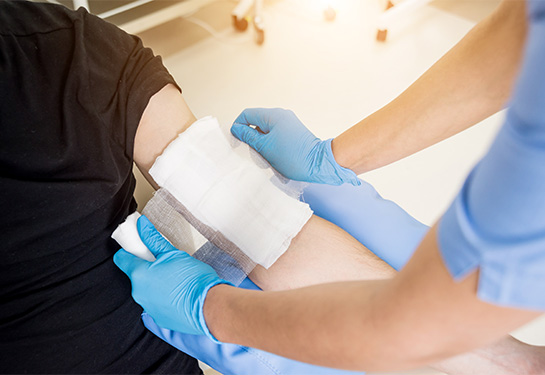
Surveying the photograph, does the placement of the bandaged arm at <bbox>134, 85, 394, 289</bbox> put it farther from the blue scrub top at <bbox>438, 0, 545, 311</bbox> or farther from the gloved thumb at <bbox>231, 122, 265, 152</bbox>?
the blue scrub top at <bbox>438, 0, 545, 311</bbox>

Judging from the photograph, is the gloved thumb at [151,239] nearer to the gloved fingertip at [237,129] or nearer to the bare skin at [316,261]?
the bare skin at [316,261]

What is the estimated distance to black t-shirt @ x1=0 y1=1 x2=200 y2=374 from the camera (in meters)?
0.95

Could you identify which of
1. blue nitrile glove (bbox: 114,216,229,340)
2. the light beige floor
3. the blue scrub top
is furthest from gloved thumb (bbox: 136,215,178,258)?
the blue scrub top

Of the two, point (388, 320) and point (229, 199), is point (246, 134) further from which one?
point (388, 320)

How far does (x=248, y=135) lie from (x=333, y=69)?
43.6 inches

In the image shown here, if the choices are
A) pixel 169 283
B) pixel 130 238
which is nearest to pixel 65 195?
pixel 130 238

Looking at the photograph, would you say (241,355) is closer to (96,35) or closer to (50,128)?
(50,128)

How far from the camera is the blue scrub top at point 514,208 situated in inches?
17.5

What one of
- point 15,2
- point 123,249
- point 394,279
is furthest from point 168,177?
point 394,279

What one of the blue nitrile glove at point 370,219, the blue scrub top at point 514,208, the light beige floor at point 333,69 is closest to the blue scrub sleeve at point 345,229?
the blue nitrile glove at point 370,219

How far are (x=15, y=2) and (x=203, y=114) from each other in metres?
1.05

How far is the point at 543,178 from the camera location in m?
0.45

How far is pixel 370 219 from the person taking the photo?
1.36 metres

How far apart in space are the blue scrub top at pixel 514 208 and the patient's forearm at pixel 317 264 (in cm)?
64
